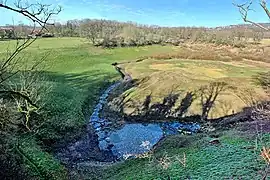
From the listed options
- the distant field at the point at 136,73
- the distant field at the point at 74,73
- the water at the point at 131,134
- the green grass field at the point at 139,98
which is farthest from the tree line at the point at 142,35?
the water at the point at 131,134

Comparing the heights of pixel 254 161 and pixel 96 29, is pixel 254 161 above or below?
below

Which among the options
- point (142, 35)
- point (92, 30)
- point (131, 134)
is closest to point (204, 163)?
point (131, 134)

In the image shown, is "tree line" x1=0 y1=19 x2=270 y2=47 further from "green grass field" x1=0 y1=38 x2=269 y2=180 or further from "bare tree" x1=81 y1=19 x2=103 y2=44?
"green grass field" x1=0 y1=38 x2=269 y2=180

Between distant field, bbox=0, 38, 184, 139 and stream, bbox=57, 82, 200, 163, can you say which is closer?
stream, bbox=57, 82, 200, 163

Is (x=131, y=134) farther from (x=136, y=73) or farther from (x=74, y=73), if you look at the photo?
(x=74, y=73)

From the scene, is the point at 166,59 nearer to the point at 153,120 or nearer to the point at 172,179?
the point at 153,120

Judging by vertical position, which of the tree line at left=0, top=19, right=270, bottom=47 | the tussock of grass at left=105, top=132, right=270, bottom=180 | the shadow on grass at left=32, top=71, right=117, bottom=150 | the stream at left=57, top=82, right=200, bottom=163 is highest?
the tree line at left=0, top=19, right=270, bottom=47

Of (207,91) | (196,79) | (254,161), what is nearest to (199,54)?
(196,79)

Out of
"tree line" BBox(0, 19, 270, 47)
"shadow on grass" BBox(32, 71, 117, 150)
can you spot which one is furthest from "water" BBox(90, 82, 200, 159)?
"tree line" BBox(0, 19, 270, 47)
